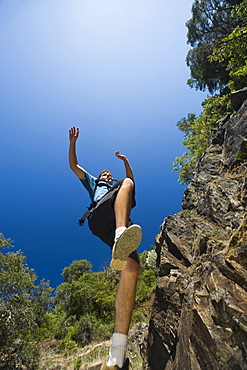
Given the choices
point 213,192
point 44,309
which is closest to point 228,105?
point 213,192

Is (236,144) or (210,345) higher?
(236,144)

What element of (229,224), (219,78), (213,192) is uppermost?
(219,78)

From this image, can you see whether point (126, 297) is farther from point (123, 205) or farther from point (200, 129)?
point (200, 129)

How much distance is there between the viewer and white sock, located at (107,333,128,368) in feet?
6.73

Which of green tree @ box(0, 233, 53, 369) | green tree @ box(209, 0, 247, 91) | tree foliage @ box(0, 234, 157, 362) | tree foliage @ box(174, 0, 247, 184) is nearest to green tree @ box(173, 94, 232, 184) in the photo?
tree foliage @ box(174, 0, 247, 184)

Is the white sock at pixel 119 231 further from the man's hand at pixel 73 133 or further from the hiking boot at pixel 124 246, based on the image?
the man's hand at pixel 73 133

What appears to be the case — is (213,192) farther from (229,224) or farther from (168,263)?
(168,263)

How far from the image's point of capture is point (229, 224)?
4.93m

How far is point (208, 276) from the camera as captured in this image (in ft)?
9.41

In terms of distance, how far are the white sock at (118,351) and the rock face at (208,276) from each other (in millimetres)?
892

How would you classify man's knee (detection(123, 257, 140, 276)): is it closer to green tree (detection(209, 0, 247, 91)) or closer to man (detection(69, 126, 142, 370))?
man (detection(69, 126, 142, 370))

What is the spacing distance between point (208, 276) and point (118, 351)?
1547mm

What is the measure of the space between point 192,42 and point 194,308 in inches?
876

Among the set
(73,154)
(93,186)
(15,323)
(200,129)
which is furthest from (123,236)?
(200,129)
